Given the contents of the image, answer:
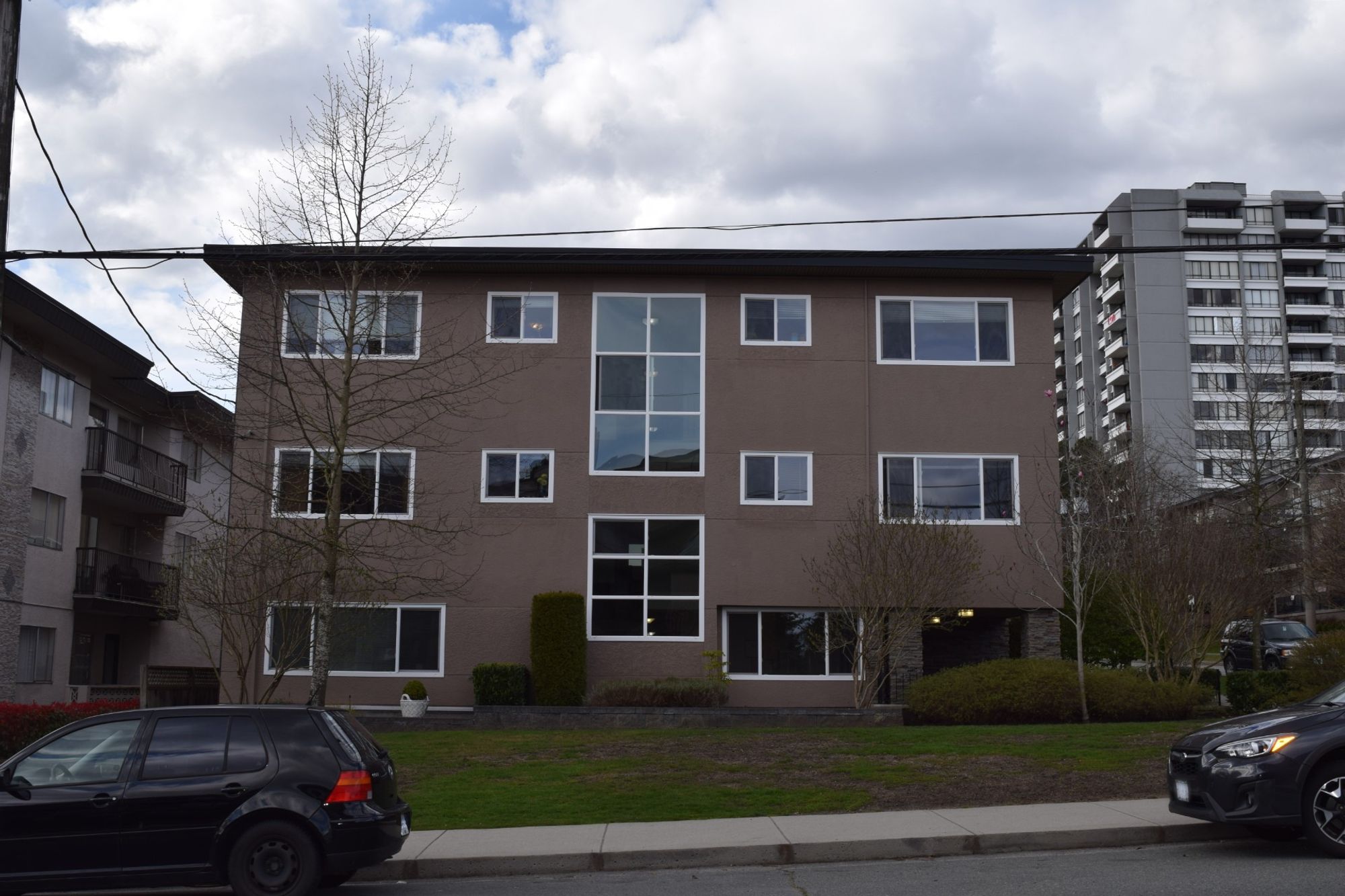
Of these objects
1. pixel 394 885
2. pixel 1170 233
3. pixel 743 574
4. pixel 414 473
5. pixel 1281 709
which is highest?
pixel 1170 233

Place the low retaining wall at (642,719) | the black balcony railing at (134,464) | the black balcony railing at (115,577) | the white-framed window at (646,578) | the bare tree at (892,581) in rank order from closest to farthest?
the low retaining wall at (642,719) → the bare tree at (892,581) → the white-framed window at (646,578) → the black balcony railing at (115,577) → the black balcony railing at (134,464)

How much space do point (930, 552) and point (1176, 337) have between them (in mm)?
72059

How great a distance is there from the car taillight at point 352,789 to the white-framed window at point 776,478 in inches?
625

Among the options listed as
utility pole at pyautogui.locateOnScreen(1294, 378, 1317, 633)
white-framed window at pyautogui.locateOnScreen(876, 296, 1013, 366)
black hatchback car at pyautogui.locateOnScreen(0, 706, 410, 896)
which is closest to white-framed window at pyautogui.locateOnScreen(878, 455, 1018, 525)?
white-framed window at pyautogui.locateOnScreen(876, 296, 1013, 366)

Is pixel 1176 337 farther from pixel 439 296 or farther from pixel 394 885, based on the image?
pixel 394 885

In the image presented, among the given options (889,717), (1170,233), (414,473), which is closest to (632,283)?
(414,473)

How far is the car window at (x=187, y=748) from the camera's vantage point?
963 centimetres

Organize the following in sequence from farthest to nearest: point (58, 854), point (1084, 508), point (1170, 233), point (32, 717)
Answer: point (1170, 233)
point (1084, 508)
point (32, 717)
point (58, 854)

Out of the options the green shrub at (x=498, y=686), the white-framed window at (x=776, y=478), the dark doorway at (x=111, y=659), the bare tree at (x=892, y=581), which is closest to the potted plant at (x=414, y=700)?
the green shrub at (x=498, y=686)

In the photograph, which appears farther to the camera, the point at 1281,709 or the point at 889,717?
the point at 889,717

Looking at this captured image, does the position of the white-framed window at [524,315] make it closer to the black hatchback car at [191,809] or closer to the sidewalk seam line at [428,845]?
the sidewalk seam line at [428,845]

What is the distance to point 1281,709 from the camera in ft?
35.1

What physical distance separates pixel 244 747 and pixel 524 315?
16657mm

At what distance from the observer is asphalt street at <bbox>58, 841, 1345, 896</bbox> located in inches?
365
